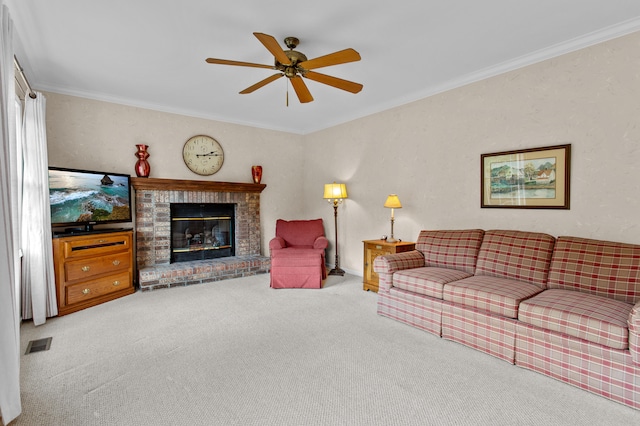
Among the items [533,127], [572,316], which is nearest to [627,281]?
[572,316]

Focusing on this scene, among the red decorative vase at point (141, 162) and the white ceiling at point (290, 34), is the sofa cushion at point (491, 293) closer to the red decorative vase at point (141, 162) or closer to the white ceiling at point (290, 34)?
the white ceiling at point (290, 34)

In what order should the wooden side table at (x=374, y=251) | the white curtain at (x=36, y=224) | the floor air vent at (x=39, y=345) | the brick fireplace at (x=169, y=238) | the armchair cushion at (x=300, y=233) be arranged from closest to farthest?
the floor air vent at (x=39, y=345), the white curtain at (x=36, y=224), the wooden side table at (x=374, y=251), the brick fireplace at (x=169, y=238), the armchair cushion at (x=300, y=233)

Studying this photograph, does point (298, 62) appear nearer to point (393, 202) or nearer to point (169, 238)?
point (393, 202)

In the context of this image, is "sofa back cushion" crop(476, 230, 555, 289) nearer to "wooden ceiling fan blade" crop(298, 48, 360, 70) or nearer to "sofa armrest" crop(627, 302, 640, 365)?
"sofa armrest" crop(627, 302, 640, 365)

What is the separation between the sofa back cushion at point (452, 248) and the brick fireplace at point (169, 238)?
2.76 meters

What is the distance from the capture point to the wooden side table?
402cm

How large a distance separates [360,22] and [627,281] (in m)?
2.88

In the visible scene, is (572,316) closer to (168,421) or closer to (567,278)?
(567,278)

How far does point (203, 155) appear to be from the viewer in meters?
5.18

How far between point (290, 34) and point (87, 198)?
3.19m

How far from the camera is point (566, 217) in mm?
2936

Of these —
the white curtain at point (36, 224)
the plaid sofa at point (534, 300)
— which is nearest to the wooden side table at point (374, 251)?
the plaid sofa at point (534, 300)

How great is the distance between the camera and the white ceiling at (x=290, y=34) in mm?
2346

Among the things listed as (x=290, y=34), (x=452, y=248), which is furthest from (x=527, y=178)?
(x=290, y=34)
